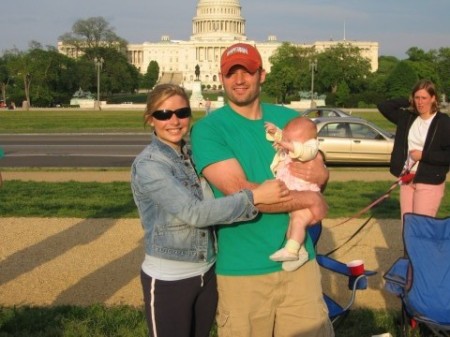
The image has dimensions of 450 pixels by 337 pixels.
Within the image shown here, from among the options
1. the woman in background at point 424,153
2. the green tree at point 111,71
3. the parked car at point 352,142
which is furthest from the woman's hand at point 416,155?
the green tree at point 111,71

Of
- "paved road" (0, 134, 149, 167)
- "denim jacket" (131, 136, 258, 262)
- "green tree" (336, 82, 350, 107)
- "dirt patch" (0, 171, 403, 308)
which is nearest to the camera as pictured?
"denim jacket" (131, 136, 258, 262)

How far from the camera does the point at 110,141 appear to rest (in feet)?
77.5

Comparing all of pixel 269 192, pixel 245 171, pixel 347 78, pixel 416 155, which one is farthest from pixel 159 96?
pixel 347 78

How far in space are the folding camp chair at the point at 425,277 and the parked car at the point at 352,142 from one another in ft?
38.6

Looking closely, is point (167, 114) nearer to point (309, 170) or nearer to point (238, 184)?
point (238, 184)

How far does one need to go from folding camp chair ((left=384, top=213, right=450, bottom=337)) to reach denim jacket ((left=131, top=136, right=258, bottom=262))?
188 cm

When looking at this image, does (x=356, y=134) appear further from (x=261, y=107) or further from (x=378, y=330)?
(x=261, y=107)

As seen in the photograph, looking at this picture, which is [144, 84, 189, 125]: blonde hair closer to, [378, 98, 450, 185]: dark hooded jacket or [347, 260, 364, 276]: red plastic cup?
[347, 260, 364, 276]: red plastic cup

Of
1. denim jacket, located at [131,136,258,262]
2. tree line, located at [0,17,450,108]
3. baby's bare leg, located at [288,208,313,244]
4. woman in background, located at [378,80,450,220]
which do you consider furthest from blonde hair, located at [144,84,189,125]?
tree line, located at [0,17,450,108]

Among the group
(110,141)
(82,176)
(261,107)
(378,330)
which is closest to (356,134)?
(82,176)

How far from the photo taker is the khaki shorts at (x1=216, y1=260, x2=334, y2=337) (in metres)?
3.10

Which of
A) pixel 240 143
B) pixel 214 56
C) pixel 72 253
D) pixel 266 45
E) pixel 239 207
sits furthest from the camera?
pixel 266 45

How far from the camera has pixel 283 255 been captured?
117 inches

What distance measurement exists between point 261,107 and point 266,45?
A: 15573cm
